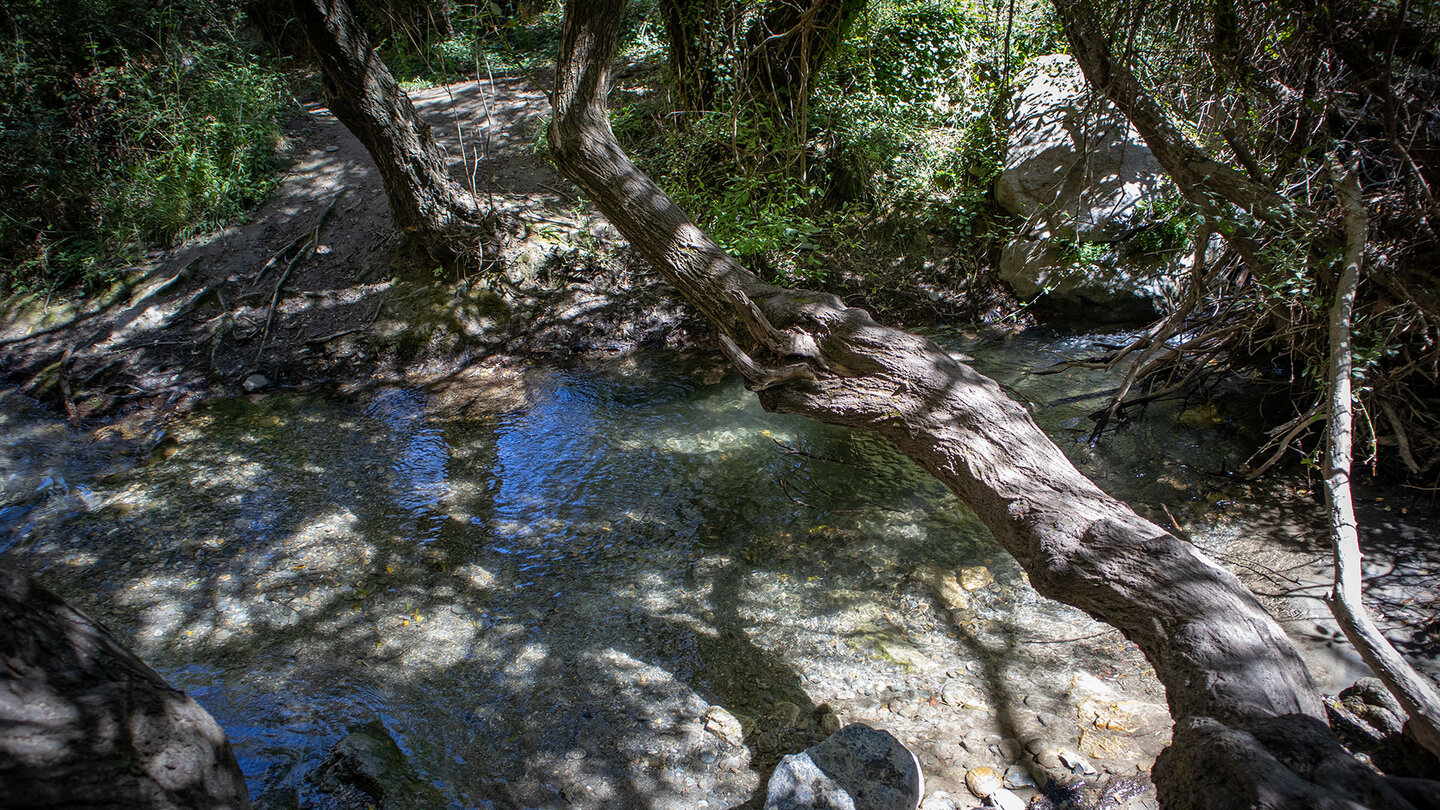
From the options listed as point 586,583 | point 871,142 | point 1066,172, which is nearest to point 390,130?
point 871,142

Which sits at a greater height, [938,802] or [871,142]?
[871,142]

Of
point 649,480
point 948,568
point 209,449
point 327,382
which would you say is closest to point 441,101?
point 327,382

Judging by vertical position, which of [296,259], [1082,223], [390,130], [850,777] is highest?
[390,130]

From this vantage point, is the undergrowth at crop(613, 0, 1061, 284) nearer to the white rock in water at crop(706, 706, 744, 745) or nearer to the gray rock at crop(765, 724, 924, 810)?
the white rock in water at crop(706, 706, 744, 745)

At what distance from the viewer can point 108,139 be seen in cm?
723

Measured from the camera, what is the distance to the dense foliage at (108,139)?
6.75 m

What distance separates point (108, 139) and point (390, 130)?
3631 millimetres

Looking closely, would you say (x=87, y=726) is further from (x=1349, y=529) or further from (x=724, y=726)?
(x=1349, y=529)

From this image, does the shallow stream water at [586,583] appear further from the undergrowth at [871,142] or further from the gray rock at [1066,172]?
the undergrowth at [871,142]

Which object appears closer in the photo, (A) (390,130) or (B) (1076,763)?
(B) (1076,763)

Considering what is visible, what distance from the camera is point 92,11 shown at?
23.9 ft

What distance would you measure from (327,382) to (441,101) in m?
4.84

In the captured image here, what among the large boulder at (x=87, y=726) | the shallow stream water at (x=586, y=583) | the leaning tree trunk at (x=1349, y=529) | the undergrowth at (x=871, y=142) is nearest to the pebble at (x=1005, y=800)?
the shallow stream water at (x=586, y=583)

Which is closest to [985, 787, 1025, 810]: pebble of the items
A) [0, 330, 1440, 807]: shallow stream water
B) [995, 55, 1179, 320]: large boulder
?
[0, 330, 1440, 807]: shallow stream water
